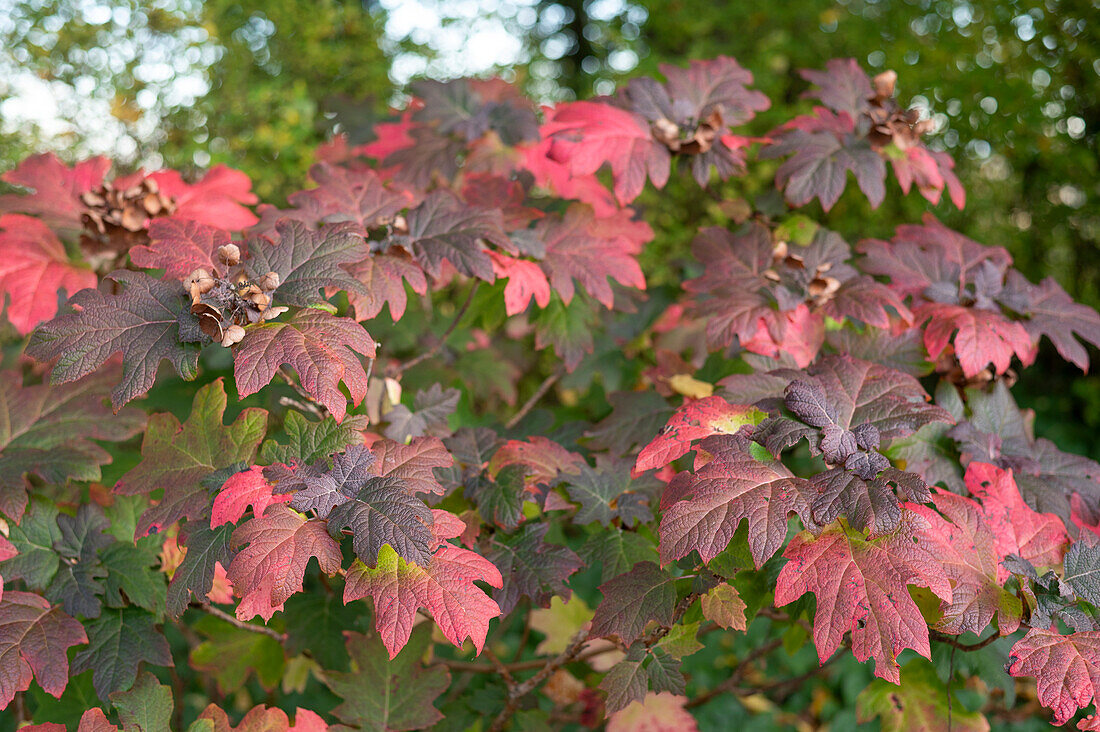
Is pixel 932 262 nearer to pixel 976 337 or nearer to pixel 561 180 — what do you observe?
pixel 976 337

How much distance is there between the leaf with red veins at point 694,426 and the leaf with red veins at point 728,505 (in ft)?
0.20

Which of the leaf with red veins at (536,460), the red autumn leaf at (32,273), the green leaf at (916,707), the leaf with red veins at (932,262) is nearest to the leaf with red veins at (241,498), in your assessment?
the leaf with red veins at (536,460)

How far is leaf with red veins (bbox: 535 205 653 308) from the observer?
175 centimetres

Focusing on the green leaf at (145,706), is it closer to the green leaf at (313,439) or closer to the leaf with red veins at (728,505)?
the green leaf at (313,439)

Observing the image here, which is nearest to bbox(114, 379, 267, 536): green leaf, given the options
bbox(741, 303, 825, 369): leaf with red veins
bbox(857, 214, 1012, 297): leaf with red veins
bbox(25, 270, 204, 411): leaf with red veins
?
bbox(25, 270, 204, 411): leaf with red veins

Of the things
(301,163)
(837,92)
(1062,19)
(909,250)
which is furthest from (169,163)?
(1062,19)

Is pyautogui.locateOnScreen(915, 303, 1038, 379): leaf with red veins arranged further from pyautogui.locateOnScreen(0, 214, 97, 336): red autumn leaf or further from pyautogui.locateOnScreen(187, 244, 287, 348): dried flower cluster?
→ pyautogui.locateOnScreen(0, 214, 97, 336): red autumn leaf

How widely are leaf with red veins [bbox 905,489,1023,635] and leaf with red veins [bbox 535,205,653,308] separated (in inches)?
31.2

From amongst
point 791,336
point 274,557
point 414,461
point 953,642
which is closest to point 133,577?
point 274,557

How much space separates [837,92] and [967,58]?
76.6 inches

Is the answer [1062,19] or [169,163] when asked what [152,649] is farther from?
[1062,19]

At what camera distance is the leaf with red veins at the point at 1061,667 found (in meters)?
1.08

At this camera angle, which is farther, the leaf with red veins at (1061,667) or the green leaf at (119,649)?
the green leaf at (119,649)

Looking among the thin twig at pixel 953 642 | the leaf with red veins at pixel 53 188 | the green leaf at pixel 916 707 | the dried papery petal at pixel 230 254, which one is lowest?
the green leaf at pixel 916 707
